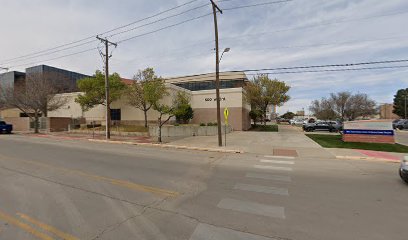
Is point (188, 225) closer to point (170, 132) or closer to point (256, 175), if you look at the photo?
point (256, 175)

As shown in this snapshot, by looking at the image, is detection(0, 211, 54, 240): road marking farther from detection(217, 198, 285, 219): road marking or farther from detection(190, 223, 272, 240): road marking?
detection(217, 198, 285, 219): road marking

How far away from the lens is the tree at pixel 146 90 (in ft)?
85.5

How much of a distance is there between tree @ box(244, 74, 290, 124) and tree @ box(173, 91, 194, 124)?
10.5 metres

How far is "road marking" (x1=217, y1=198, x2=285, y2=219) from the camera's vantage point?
4.93m

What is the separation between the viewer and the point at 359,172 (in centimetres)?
919

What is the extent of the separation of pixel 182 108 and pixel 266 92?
15879mm

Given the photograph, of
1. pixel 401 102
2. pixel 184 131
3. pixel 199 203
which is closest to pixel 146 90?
pixel 184 131

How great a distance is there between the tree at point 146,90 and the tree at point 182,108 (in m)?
2.01

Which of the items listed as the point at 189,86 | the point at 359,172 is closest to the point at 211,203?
the point at 359,172

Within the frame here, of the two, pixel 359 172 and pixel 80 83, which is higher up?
pixel 80 83

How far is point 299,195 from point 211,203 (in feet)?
8.04

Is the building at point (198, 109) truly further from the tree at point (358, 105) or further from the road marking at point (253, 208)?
the tree at point (358, 105)

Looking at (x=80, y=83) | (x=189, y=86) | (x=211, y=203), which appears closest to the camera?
(x=211, y=203)

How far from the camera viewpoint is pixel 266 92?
3731cm
